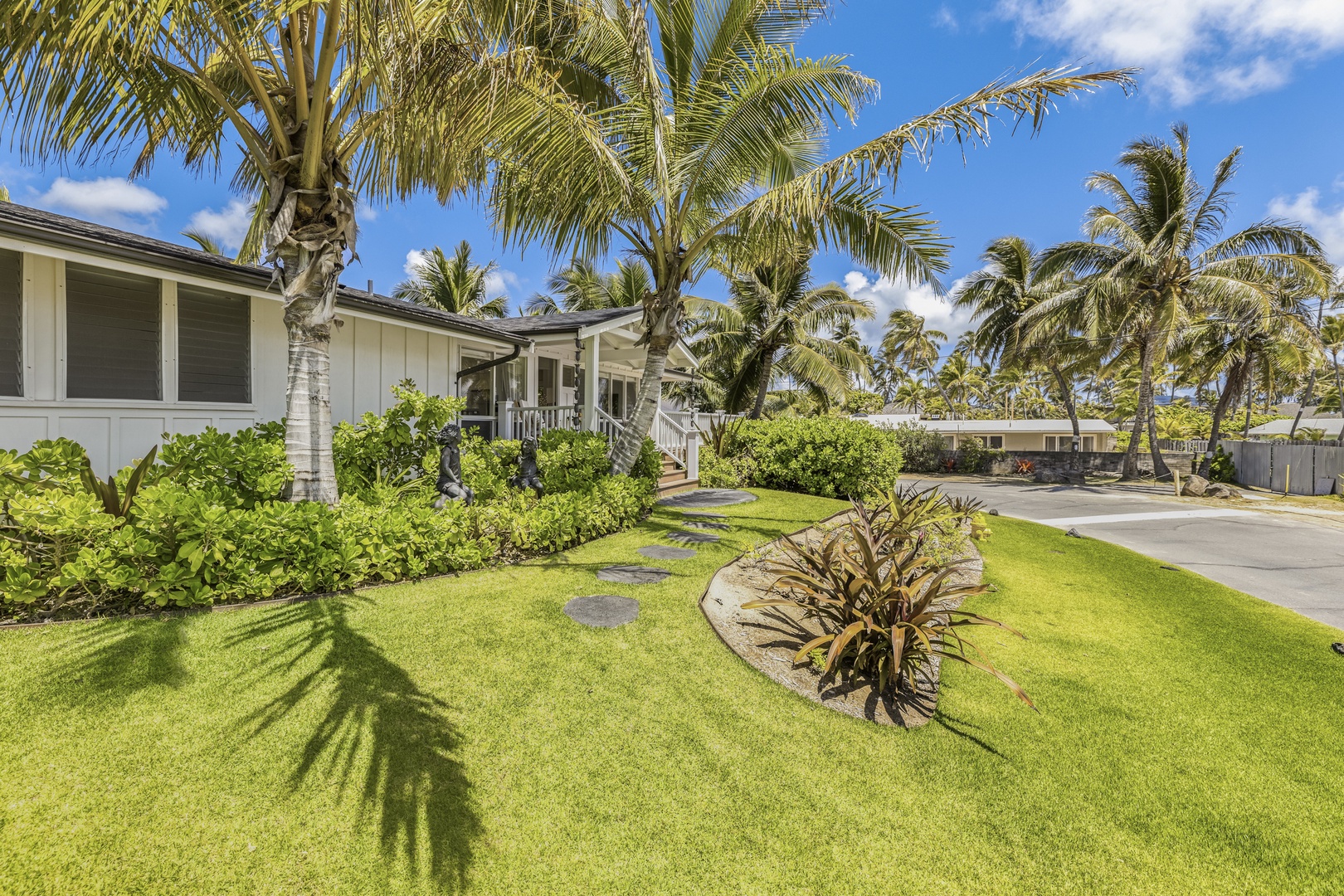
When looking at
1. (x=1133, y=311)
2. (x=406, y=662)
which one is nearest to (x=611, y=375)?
(x=406, y=662)

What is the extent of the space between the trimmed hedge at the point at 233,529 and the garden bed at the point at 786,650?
225 cm

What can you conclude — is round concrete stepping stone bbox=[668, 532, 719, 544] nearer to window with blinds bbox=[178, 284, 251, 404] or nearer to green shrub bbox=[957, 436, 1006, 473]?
window with blinds bbox=[178, 284, 251, 404]

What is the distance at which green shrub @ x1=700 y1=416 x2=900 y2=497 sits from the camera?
12.1 meters

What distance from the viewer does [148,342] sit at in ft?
19.4

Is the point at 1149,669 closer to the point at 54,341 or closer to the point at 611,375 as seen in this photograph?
the point at 54,341

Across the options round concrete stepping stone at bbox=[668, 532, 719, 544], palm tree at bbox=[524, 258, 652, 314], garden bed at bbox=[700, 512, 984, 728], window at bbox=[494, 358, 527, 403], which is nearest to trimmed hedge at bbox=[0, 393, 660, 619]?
round concrete stepping stone at bbox=[668, 532, 719, 544]

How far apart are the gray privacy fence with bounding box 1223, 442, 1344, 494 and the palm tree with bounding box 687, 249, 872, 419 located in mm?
14362

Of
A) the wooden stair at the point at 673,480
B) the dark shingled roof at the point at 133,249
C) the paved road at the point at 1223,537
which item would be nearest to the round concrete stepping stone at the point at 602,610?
the dark shingled roof at the point at 133,249

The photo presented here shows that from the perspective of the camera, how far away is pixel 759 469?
1333 centimetres

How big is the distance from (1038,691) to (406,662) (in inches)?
174

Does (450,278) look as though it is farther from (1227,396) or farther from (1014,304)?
(1227,396)

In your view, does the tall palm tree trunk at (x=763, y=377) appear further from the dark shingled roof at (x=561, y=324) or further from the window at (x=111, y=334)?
the window at (x=111, y=334)

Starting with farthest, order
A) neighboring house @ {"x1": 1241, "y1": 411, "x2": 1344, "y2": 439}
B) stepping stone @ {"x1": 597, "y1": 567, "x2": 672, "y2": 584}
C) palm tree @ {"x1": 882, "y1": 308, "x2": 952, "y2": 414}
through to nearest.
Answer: palm tree @ {"x1": 882, "y1": 308, "x2": 952, "y2": 414} → neighboring house @ {"x1": 1241, "y1": 411, "x2": 1344, "y2": 439} → stepping stone @ {"x1": 597, "y1": 567, "x2": 672, "y2": 584}

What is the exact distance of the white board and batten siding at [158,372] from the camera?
5.08 meters
